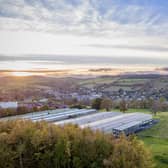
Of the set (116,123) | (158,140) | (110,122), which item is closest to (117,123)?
(116,123)

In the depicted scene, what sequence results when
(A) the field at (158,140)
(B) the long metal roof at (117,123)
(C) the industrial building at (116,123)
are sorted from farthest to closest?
1. (C) the industrial building at (116,123)
2. (B) the long metal roof at (117,123)
3. (A) the field at (158,140)

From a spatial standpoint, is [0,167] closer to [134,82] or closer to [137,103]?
[137,103]

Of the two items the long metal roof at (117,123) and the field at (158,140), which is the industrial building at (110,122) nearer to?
the long metal roof at (117,123)

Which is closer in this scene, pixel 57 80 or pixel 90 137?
pixel 90 137

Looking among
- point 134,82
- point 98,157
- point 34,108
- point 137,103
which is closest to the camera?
point 98,157

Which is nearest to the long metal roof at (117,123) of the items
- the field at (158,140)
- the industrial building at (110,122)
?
the industrial building at (110,122)

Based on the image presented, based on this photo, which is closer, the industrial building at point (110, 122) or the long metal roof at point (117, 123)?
the long metal roof at point (117, 123)

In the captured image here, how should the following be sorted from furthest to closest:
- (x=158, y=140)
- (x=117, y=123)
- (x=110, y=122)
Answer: (x=117, y=123) < (x=110, y=122) < (x=158, y=140)

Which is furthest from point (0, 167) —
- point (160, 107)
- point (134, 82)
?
point (134, 82)

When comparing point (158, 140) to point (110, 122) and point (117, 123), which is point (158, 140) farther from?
point (110, 122)

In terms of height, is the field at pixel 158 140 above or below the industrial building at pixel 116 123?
below

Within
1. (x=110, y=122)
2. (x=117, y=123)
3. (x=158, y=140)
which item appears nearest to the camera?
(x=158, y=140)
